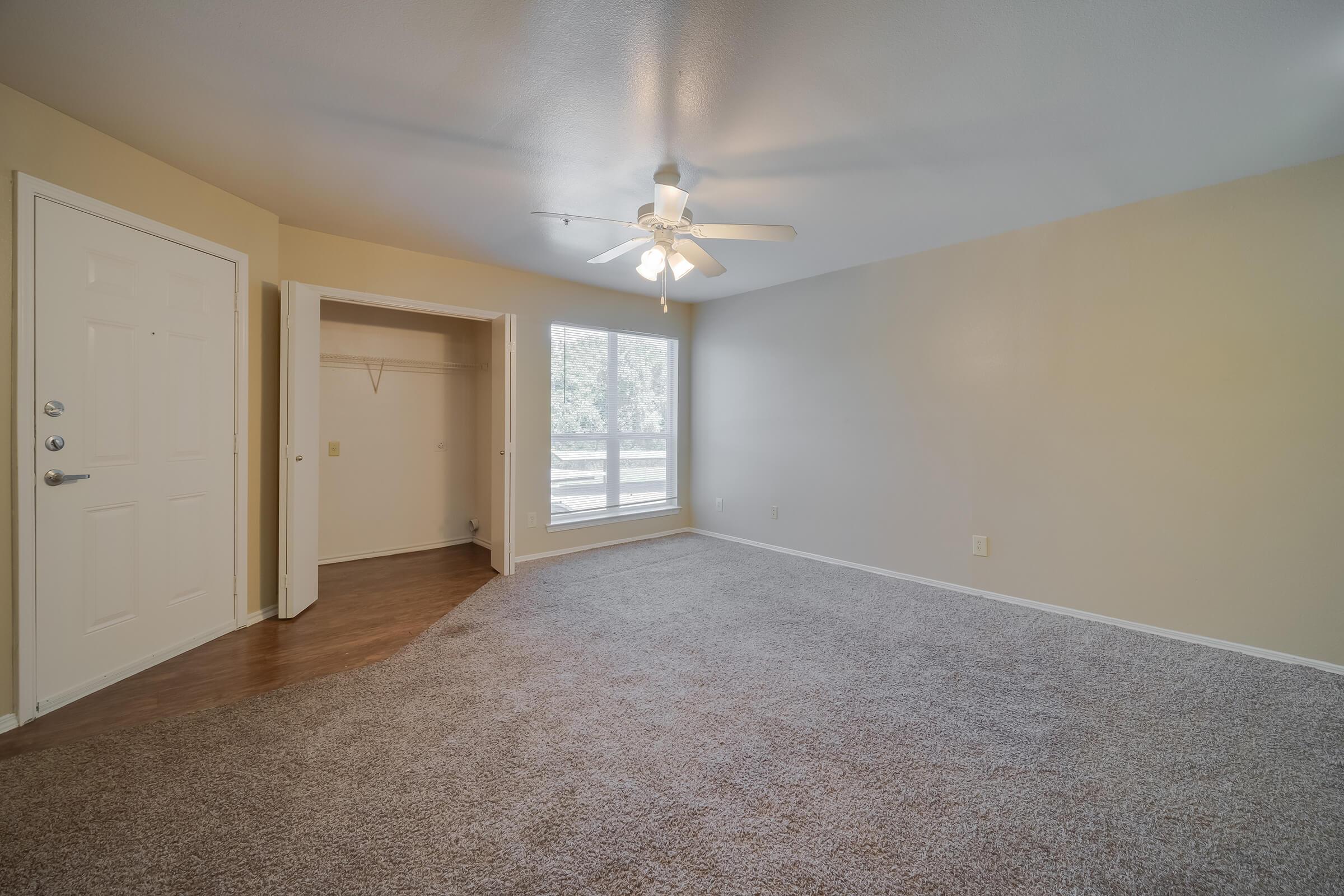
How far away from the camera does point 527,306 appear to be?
4.64m

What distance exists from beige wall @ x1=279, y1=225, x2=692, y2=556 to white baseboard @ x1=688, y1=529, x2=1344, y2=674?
206 cm

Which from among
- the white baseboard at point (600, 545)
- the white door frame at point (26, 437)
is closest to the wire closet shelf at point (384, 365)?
the white baseboard at point (600, 545)

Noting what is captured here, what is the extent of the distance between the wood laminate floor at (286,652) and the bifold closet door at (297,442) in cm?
26

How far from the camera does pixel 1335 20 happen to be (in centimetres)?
168

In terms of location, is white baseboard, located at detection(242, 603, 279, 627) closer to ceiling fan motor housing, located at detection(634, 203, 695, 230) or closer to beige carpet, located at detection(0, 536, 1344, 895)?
beige carpet, located at detection(0, 536, 1344, 895)

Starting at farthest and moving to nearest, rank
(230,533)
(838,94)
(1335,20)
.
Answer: (230,533) < (838,94) < (1335,20)

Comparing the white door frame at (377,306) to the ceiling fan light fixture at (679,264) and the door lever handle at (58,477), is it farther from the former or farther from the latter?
the ceiling fan light fixture at (679,264)

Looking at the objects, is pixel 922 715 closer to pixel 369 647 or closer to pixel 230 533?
pixel 369 647

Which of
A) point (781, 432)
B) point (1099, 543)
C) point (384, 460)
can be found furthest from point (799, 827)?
point (384, 460)

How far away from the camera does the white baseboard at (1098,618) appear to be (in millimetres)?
2664

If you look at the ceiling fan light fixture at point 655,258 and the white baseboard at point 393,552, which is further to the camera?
the white baseboard at point 393,552

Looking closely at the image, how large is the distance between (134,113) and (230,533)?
213cm

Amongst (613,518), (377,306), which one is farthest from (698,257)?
(613,518)

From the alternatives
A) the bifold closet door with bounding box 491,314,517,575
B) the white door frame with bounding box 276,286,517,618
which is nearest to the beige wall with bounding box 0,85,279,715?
the white door frame with bounding box 276,286,517,618
